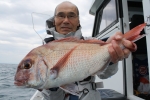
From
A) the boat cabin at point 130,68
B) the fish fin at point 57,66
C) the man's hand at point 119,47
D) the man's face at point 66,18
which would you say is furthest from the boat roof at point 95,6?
the fish fin at point 57,66

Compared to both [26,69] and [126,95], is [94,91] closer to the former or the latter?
[26,69]

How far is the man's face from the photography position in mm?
2242

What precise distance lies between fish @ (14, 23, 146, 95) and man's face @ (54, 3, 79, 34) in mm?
709

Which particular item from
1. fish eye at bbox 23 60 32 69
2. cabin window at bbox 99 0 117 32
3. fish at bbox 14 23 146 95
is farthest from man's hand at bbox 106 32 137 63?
cabin window at bbox 99 0 117 32

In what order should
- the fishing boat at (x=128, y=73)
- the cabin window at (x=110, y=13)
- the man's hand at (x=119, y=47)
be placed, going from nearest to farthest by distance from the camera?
the man's hand at (x=119, y=47) < the fishing boat at (x=128, y=73) < the cabin window at (x=110, y=13)

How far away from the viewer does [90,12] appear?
6836mm

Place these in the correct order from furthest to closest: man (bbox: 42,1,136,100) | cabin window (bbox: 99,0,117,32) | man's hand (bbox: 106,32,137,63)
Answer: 1. cabin window (bbox: 99,0,117,32)
2. man (bbox: 42,1,136,100)
3. man's hand (bbox: 106,32,137,63)

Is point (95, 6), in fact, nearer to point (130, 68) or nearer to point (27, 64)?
point (130, 68)

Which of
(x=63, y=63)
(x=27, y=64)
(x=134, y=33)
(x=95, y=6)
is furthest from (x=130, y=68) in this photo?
(x=95, y=6)

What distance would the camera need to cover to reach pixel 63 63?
1427 mm

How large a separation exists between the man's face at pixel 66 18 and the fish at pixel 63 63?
2.32 feet

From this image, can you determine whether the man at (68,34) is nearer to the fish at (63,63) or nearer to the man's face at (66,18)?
the man's face at (66,18)

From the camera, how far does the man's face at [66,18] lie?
7.36ft

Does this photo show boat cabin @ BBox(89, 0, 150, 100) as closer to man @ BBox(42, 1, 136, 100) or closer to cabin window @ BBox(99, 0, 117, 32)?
cabin window @ BBox(99, 0, 117, 32)
